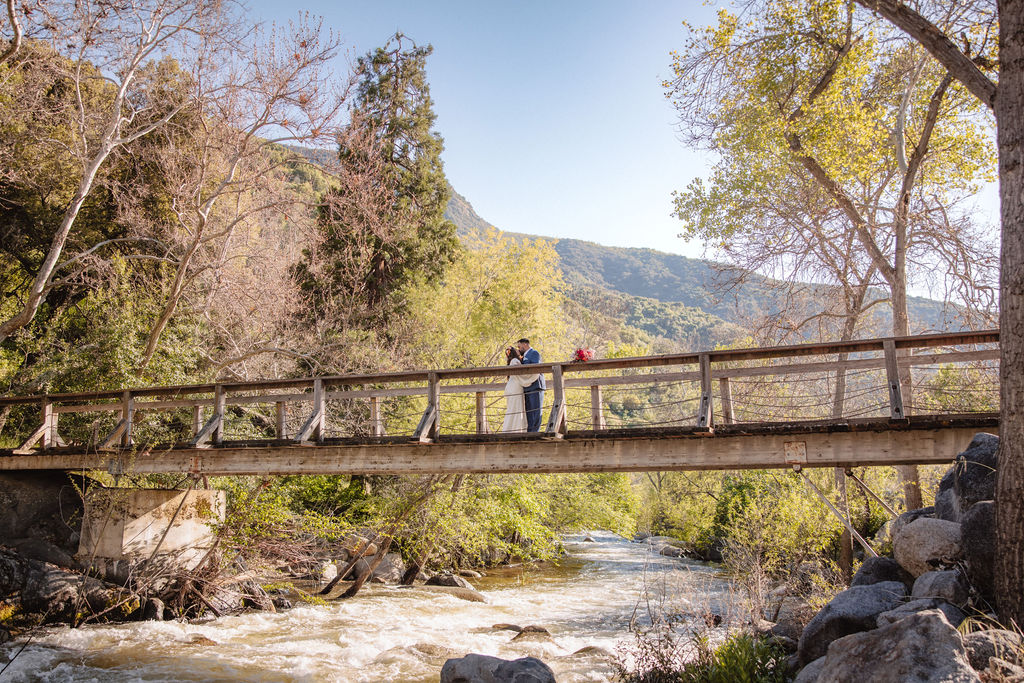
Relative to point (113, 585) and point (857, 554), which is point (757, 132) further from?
point (113, 585)

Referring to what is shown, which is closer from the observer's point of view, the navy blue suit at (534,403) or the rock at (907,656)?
the rock at (907,656)

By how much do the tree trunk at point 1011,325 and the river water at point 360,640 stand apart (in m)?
2.97

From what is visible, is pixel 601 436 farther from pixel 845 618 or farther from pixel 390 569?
pixel 390 569

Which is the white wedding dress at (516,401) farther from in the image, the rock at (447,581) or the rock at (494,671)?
the rock at (447,581)

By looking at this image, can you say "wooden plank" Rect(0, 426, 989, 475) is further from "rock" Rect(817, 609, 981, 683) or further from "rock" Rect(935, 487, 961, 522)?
"rock" Rect(817, 609, 981, 683)

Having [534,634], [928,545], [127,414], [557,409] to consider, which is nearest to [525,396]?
[557,409]

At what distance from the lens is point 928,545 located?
7105 mm

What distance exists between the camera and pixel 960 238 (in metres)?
12.5

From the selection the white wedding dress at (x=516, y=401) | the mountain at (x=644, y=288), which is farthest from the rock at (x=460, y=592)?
the mountain at (x=644, y=288)

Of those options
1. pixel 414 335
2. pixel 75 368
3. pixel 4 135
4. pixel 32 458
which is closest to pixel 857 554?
pixel 414 335

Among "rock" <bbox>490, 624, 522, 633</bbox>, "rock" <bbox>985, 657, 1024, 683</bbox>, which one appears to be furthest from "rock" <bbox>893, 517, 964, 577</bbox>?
"rock" <bbox>490, 624, 522, 633</bbox>

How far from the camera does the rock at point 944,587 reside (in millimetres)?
6246

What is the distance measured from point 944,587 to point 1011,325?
249cm

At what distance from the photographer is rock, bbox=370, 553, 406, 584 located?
17.4m
